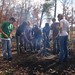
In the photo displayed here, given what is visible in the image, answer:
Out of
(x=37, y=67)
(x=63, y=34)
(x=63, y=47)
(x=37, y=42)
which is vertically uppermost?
(x=63, y=34)

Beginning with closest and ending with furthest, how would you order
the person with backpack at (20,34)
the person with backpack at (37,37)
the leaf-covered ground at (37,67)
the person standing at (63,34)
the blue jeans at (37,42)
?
the leaf-covered ground at (37,67)
the person standing at (63,34)
the person with backpack at (20,34)
the blue jeans at (37,42)
the person with backpack at (37,37)

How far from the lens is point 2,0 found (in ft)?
121

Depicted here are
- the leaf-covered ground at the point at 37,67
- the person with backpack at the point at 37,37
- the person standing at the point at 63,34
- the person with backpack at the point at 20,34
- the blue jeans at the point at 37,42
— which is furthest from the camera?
the person with backpack at the point at 37,37

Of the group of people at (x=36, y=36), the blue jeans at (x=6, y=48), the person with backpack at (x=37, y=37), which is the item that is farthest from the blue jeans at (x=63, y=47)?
the person with backpack at (x=37, y=37)

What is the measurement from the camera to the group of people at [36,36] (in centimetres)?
1001

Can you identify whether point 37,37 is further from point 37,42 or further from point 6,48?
point 6,48

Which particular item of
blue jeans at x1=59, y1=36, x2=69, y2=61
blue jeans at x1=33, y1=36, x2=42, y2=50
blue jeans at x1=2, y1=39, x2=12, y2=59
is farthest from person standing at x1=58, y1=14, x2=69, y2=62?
blue jeans at x1=33, y1=36, x2=42, y2=50

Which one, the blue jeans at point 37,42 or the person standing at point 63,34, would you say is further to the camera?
the blue jeans at point 37,42

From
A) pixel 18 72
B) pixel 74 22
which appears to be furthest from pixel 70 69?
pixel 74 22

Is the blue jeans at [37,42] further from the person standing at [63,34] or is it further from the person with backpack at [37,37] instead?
the person standing at [63,34]

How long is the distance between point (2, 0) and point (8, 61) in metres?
27.1

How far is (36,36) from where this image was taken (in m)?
15.1

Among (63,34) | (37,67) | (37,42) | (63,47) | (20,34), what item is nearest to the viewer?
(37,67)

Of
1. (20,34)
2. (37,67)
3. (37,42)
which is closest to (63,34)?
(37,67)
